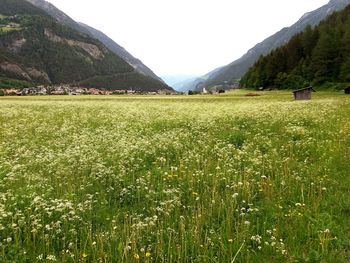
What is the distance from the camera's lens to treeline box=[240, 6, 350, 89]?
95.4 meters

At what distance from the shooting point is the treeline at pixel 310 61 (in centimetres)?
9544

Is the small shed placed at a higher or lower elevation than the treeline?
lower

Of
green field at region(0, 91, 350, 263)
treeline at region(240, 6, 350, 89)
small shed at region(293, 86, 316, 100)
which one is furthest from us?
treeline at region(240, 6, 350, 89)

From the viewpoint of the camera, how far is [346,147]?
15305 millimetres

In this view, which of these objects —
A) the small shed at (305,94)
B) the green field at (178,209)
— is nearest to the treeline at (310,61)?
the small shed at (305,94)

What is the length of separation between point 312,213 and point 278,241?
5.76 ft

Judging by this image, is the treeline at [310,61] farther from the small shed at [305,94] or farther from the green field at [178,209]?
the green field at [178,209]

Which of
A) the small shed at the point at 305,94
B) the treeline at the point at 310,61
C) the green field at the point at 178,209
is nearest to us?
the green field at the point at 178,209

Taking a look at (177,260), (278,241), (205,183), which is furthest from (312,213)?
(177,260)

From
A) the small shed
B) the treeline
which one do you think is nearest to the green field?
the small shed

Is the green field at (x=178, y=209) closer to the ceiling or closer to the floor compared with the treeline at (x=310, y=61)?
closer to the floor

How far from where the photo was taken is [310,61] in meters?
107

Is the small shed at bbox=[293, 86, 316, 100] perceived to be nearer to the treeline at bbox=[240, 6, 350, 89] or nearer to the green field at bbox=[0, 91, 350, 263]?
the treeline at bbox=[240, 6, 350, 89]

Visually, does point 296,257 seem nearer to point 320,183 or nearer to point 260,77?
point 320,183
